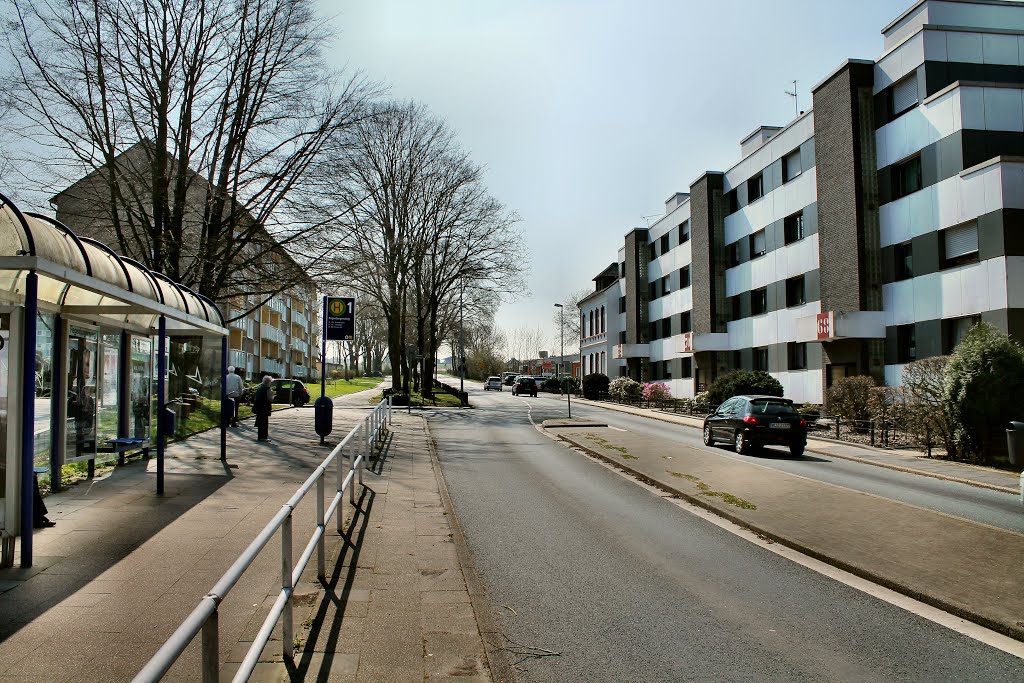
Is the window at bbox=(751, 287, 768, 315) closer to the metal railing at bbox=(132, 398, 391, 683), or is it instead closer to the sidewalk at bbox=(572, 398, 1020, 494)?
the sidewalk at bbox=(572, 398, 1020, 494)

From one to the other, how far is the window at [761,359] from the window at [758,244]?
15.8 feet

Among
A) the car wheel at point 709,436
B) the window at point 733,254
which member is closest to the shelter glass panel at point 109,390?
the car wheel at point 709,436

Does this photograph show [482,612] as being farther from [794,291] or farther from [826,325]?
[794,291]

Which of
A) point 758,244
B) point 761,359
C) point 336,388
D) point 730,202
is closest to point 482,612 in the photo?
point 761,359

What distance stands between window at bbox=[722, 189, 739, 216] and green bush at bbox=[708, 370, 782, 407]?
1254 cm

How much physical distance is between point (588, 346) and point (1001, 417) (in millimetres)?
57397

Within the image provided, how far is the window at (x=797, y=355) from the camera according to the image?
33000 millimetres

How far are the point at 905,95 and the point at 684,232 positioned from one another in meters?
22.1

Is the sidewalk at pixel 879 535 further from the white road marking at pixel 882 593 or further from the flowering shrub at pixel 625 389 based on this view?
the flowering shrub at pixel 625 389

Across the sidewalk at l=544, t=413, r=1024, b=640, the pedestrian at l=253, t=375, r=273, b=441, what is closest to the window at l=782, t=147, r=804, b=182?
the sidewalk at l=544, t=413, r=1024, b=640

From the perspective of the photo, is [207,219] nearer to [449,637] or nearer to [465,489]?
[465,489]

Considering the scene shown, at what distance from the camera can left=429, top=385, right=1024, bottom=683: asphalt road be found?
4.65 m

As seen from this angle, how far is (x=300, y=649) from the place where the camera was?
15.1 feet

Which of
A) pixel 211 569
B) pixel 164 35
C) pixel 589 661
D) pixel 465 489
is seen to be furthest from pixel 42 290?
pixel 164 35
